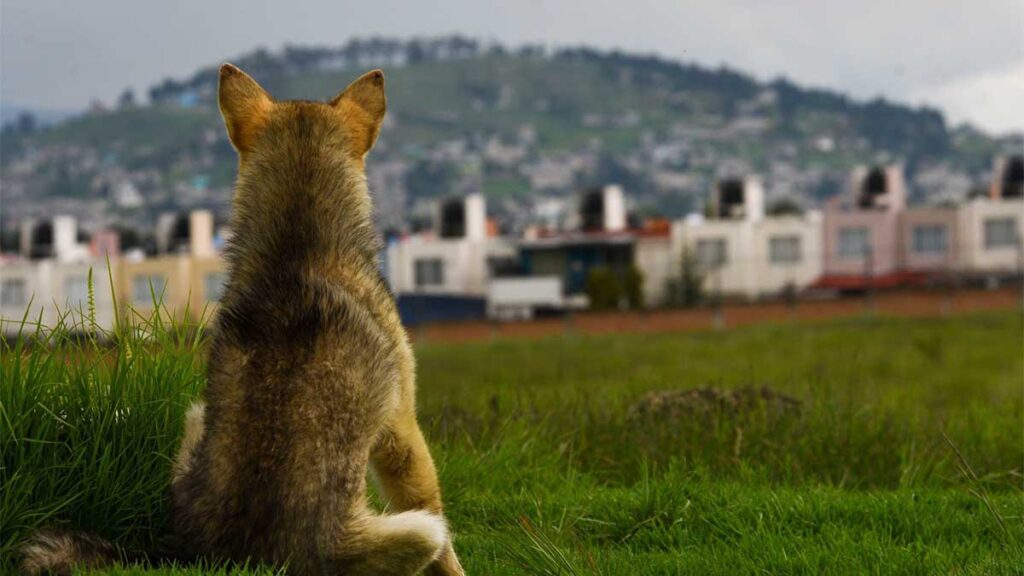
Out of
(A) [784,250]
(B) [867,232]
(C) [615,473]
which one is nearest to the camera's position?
(C) [615,473]

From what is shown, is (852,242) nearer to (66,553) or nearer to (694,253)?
(694,253)

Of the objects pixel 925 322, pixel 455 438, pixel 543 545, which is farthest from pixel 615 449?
pixel 925 322

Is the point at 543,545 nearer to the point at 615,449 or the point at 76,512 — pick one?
the point at 76,512

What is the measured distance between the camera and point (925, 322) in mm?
49594

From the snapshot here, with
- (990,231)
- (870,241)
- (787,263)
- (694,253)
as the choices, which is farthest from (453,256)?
(990,231)

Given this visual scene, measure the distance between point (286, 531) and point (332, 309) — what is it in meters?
0.85

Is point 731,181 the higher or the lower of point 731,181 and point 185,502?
the higher

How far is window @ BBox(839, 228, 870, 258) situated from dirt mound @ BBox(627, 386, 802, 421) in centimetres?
8386

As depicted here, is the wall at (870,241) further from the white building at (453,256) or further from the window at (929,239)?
the white building at (453,256)

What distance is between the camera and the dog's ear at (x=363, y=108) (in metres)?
5.46

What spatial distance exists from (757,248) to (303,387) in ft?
289

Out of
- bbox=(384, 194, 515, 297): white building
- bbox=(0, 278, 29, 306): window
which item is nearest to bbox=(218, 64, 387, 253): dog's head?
bbox=(384, 194, 515, 297): white building

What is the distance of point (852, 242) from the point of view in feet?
302

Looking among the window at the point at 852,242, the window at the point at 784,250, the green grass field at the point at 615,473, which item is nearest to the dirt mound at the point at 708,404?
the green grass field at the point at 615,473
